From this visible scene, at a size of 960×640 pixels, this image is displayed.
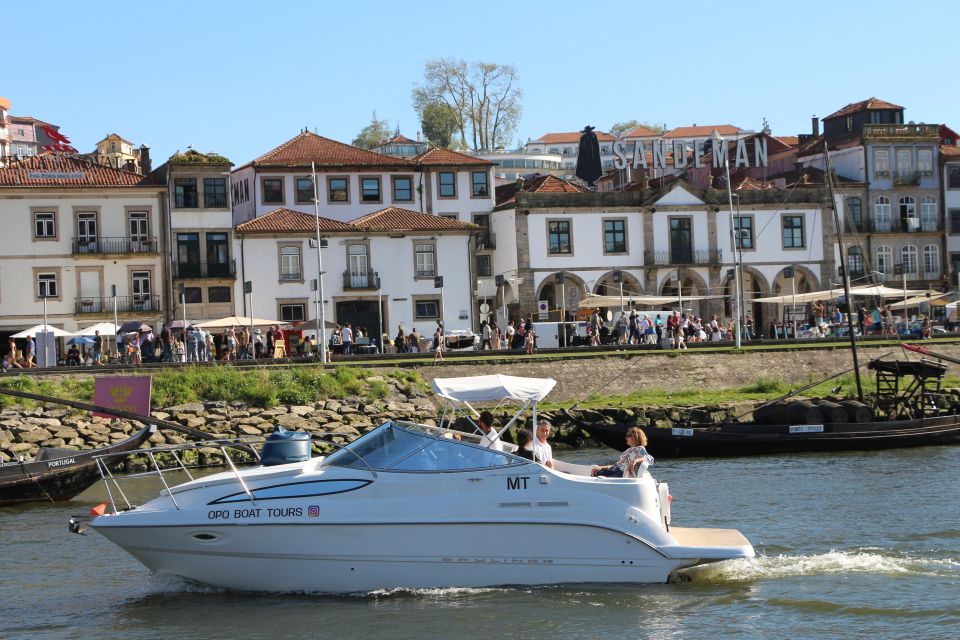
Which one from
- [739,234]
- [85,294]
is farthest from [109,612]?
[739,234]

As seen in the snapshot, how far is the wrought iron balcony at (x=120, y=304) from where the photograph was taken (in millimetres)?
61594

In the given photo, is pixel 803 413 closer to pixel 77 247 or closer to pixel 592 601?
pixel 592 601

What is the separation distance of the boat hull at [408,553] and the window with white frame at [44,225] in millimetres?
46507

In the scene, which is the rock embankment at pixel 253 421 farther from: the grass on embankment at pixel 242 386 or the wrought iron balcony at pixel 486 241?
the wrought iron balcony at pixel 486 241

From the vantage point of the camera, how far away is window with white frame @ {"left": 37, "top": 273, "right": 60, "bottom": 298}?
61406 millimetres

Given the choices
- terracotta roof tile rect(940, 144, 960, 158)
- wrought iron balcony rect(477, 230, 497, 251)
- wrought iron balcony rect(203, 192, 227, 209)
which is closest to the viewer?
wrought iron balcony rect(203, 192, 227, 209)

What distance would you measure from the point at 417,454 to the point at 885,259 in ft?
211

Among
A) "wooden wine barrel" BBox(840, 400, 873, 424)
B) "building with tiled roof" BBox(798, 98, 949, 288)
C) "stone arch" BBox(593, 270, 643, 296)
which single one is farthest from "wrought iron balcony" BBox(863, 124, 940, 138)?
"wooden wine barrel" BBox(840, 400, 873, 424)

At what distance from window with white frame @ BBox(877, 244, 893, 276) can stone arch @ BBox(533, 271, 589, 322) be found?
61.7 feet

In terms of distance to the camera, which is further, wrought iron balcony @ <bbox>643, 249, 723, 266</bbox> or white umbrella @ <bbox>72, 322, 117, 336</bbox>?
wrought iron balcony @ <bbox>643, 249, 723, 266</bbox>

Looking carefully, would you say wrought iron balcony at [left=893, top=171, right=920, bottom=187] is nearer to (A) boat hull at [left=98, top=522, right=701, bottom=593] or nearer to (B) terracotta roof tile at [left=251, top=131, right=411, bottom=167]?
(B) terracotta roof tile at [left=251, top=131, right=411, bottom=167]

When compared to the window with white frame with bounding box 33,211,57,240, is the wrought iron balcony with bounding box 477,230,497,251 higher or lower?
lower

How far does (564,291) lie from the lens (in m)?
71.6

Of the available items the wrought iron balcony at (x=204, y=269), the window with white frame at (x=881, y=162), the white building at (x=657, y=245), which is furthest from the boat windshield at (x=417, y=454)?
the window with white frame at (x=881, y=162)
